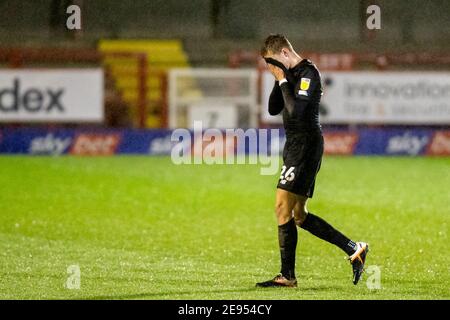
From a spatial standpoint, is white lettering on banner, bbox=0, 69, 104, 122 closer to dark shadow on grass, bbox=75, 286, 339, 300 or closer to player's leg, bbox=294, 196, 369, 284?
player's leg, bbox=294, 196, 369, 284

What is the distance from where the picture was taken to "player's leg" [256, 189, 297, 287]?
32.2ft

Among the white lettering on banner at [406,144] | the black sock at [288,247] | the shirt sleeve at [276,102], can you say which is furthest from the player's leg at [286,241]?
the white lettering on banner at [406,144]

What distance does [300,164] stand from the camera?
383 inches

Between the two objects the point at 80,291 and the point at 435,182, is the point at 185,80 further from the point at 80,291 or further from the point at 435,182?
the point at 80,291

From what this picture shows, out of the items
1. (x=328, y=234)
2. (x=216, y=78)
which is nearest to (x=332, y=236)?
(x=328, y=234)

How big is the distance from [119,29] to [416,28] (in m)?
8.07

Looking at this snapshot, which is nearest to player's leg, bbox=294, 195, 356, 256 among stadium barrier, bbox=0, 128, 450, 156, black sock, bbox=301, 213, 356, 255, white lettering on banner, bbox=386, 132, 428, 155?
black sock, bbox=301, 213, 356, 255

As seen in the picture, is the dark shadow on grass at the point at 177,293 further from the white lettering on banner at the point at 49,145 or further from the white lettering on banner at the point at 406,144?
the white lettering on banner at the point at 406,144

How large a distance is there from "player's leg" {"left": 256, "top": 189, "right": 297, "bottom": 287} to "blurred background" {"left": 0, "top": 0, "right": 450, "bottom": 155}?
1455 centimetres

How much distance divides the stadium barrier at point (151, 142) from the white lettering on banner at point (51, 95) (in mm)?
568

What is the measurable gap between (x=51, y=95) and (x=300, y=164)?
1618cm

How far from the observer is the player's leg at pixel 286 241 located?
32.2 feet

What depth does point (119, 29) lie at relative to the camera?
3180 centimetres
